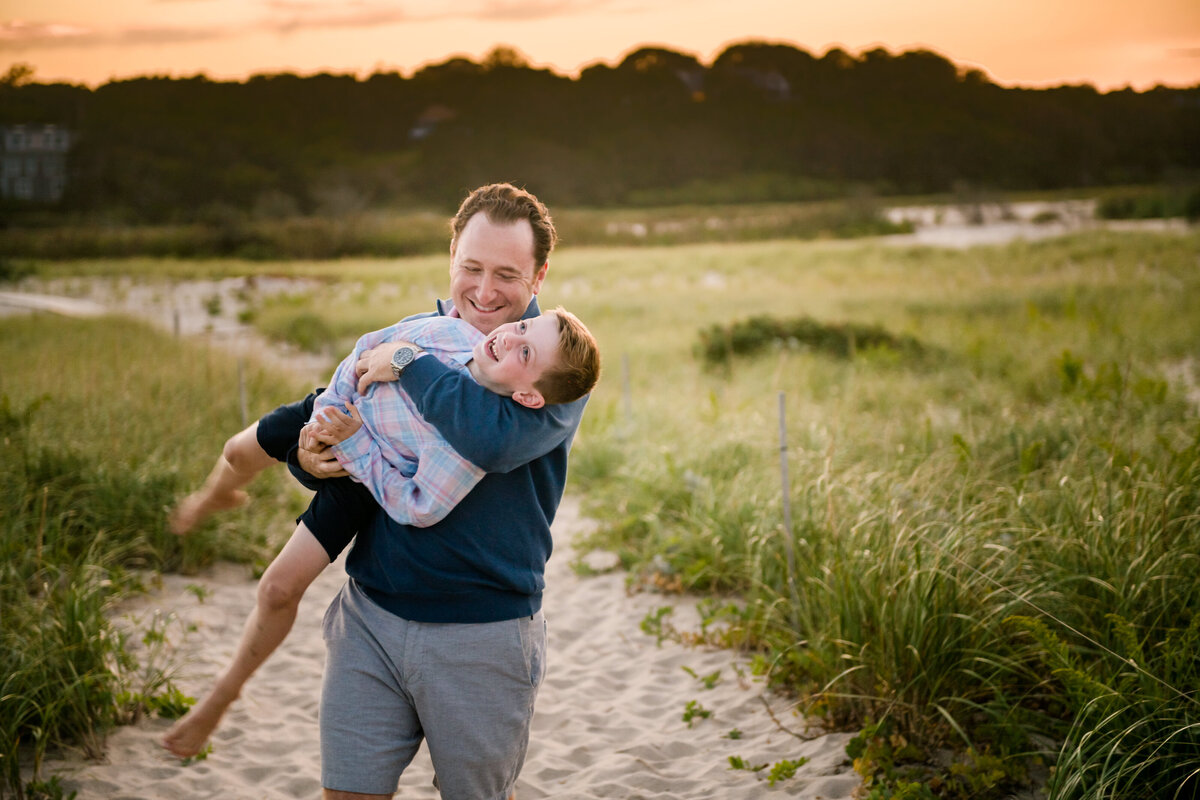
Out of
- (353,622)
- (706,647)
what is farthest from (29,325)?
(353,622)

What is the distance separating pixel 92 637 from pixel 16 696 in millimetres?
457

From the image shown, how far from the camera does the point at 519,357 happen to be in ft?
6.15

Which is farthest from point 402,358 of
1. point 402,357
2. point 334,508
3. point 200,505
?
point 200,505

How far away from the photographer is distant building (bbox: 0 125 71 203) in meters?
12.6

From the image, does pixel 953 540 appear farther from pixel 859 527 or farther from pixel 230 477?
pixel 230 477

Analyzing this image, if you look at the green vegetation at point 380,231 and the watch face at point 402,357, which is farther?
the green vegetation at point 380,231

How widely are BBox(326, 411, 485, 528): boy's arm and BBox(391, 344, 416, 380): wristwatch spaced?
19 centimetres

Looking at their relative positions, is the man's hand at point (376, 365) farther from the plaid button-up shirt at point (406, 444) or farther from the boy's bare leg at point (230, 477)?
the boy's bare leg at point (230, 477)

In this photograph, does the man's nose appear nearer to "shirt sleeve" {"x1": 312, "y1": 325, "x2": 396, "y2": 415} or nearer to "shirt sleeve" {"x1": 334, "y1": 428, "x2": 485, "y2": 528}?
"shirt sleeve" {"x1": 312, "y1": 325, "x2": 396, "y2": 415}

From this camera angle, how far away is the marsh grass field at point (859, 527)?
310 cm

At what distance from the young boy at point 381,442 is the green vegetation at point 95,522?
161cm

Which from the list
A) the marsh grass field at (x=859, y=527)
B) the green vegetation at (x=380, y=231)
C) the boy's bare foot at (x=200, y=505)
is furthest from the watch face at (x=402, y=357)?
Answer: the green vegetation at (x=380, y=231)

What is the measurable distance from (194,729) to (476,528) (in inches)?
40.5

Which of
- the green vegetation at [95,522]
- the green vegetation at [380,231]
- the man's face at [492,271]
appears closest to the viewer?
the man's face at [492,271]
